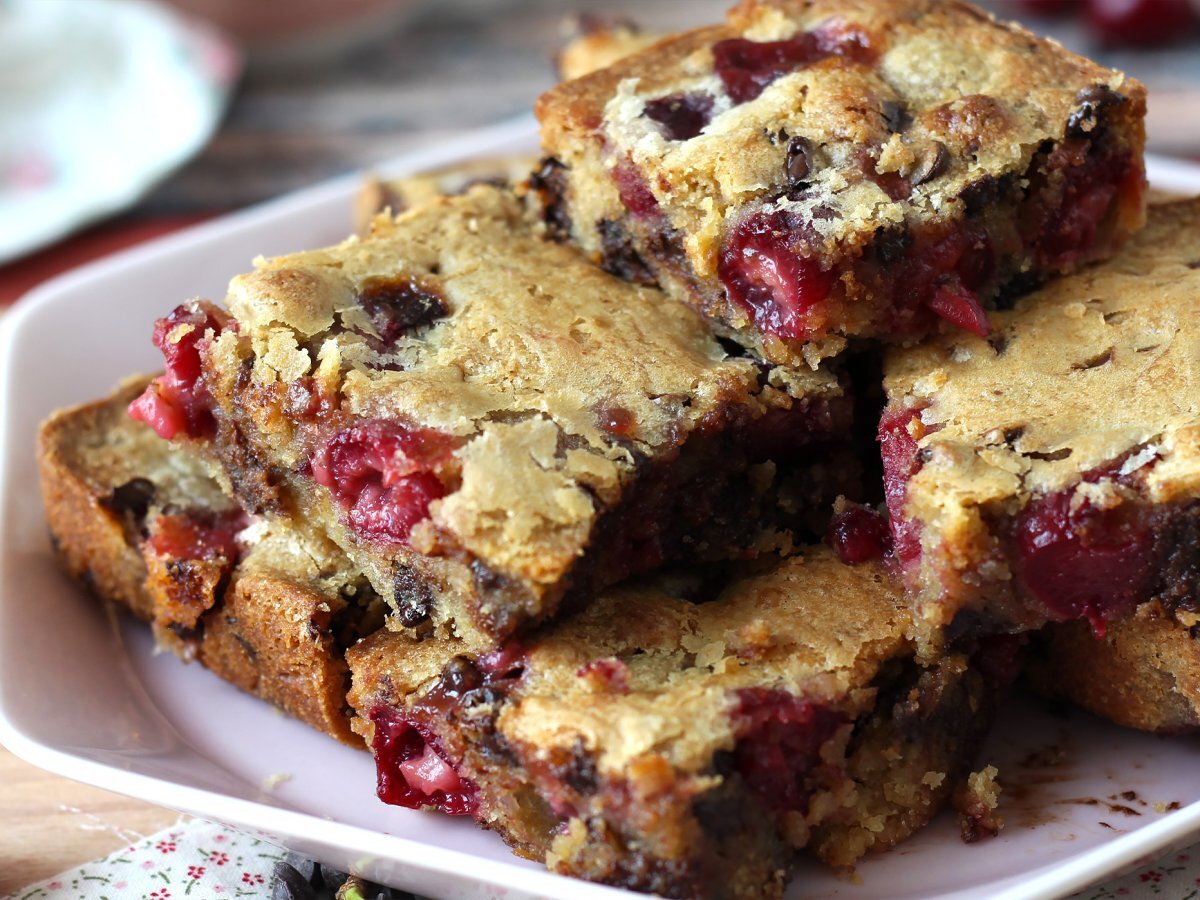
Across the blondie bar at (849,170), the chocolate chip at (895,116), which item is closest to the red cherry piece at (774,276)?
the blondie bar at (849,170)

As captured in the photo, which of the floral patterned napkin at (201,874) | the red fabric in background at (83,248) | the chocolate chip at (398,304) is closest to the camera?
the floral patterned napkin at (201,874)

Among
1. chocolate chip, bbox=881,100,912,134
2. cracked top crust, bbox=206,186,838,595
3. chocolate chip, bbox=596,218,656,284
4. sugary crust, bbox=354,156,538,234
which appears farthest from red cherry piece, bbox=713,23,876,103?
sugary crust, bbox=354,156,538,234

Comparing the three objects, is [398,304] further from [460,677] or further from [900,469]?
[900,469]

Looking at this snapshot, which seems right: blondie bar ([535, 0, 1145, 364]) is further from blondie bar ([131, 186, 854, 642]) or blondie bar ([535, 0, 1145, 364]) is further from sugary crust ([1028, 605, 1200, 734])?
sugary crust ([1028, 605, 1200, 734])

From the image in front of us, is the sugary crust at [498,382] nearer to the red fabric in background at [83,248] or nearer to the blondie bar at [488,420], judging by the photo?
the blondie bar at [488,420]

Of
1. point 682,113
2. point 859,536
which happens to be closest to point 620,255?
point 682,113

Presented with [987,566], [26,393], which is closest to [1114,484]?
[987,566]

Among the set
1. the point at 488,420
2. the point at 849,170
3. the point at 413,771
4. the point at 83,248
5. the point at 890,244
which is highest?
the point at 849,170
